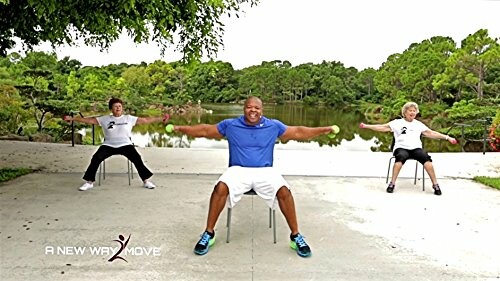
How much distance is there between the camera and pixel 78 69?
104ft

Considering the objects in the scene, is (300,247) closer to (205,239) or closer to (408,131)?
(205,239)

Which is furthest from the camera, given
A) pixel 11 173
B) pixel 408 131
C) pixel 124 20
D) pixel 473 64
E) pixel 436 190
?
pixel 473 64

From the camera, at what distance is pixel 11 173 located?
5570mm

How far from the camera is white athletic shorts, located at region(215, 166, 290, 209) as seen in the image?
3.26 metres

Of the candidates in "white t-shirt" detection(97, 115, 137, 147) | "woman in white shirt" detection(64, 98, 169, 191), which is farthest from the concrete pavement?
"white t-shirt" detection(97, 115, 137, 147)

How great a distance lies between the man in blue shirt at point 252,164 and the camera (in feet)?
10.6

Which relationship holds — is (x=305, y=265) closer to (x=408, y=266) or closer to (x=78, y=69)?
(x=408, y=266)

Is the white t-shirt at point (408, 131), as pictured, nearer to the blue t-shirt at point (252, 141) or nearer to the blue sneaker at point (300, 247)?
the blue t-shirt at point (252, 141)

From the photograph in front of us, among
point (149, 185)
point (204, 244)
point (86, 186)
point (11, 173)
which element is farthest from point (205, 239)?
point (11, 173)

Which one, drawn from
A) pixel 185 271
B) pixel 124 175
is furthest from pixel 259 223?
pixel 124 175

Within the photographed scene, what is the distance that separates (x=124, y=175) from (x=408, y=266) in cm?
367

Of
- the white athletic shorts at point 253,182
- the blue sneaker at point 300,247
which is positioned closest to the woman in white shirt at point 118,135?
the white athletic shorts at point 253,182

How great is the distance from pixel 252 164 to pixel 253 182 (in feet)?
0.43

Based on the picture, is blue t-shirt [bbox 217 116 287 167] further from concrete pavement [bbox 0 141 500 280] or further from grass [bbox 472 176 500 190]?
grass [bbox 472 176 500 190]
